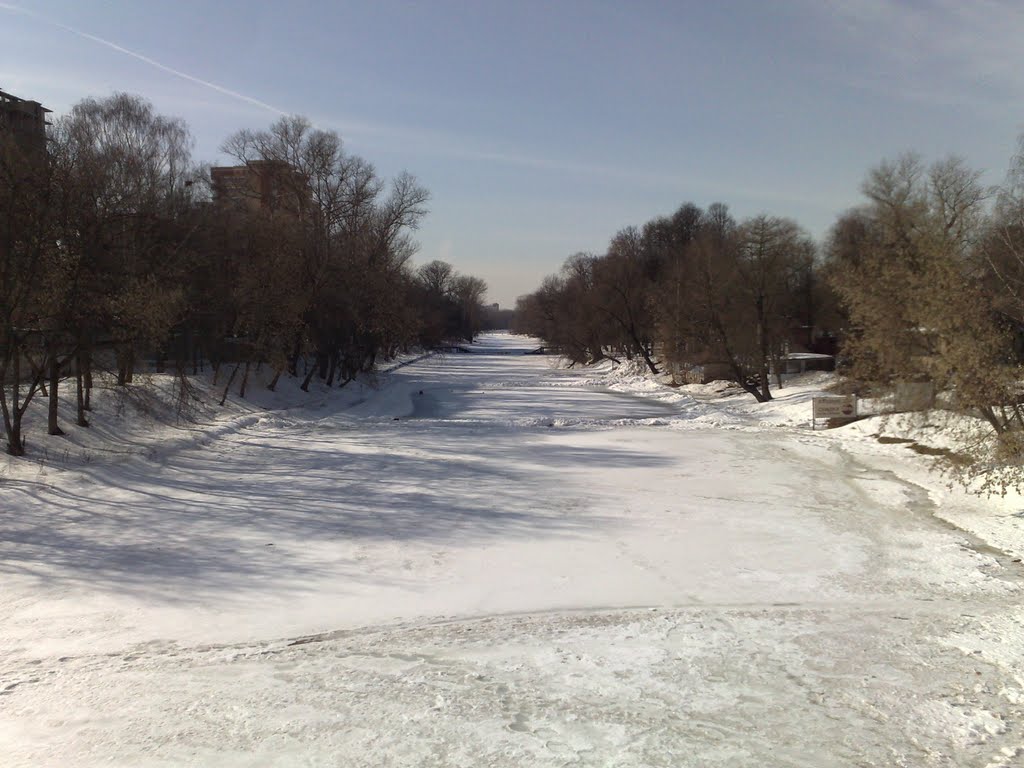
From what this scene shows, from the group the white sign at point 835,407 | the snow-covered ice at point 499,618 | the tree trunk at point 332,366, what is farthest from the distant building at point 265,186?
the white sign at point 835,407

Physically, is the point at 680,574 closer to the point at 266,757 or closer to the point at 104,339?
the point at 266,757

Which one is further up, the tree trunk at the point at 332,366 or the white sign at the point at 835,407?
the tree trunk at the point at 332,366

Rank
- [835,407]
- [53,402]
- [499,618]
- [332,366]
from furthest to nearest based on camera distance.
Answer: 1. [332,366]
2. [835,407]
3. [53,402]
4. [499,618]

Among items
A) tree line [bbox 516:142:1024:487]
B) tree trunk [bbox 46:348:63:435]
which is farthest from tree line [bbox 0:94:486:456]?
tree line [bbox 516:142:1024:487]

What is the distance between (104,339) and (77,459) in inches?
108

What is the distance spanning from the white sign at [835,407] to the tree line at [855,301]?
232 cm

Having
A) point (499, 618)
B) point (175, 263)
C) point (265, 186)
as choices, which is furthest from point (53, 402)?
point (265, 186)

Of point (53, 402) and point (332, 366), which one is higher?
point (332, 366)

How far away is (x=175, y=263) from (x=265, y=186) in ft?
88.6

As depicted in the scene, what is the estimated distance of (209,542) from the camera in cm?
1201

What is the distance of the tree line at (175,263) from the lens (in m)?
16.3

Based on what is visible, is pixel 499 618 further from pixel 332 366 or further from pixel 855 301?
pixel 332 366

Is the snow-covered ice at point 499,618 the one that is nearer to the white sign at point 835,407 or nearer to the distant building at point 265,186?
the white sign at point 835,407

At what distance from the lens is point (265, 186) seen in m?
48.5
